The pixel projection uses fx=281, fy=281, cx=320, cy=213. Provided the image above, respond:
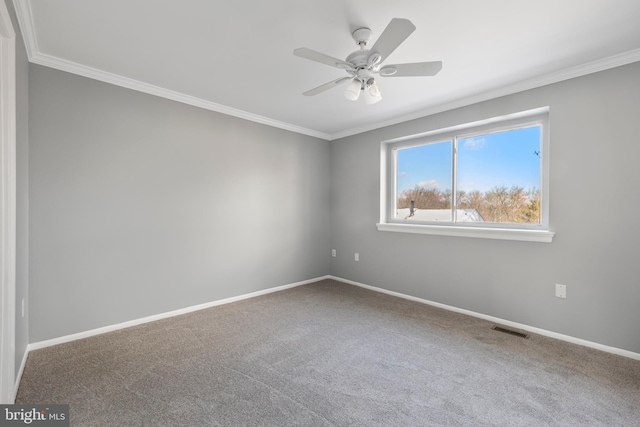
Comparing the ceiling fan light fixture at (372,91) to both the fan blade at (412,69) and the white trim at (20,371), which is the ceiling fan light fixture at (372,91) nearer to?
the fan blade at (412,69)

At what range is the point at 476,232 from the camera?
3.14 metres

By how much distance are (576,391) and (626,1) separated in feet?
8.14

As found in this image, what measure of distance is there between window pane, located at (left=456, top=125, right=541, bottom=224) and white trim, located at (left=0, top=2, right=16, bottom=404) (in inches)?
157

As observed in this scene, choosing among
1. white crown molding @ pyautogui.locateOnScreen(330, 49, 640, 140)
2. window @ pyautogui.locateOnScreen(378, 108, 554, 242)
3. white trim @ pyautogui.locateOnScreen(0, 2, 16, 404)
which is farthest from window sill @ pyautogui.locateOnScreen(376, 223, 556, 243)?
white trim @ pyautogui.locateOnScreen(0, 2, 16, 404)

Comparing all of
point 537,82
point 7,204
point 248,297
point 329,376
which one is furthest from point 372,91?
point 248,297

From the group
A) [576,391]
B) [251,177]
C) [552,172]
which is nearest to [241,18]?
[251,177]

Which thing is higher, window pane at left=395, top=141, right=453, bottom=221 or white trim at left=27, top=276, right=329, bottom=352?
window pane at left=395, top=141, right=453, bottom=221

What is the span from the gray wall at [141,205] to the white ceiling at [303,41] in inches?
13.7

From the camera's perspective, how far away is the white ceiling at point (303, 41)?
178cm

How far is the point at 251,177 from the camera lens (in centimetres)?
382

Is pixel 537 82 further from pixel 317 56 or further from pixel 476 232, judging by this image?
pixel 317 56

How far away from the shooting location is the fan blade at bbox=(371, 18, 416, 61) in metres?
1.48

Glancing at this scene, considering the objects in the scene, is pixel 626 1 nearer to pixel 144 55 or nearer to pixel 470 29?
pixel 470 29

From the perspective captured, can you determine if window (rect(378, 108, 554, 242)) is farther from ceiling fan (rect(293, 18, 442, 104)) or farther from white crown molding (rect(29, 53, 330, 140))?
white crown molding (rect(29, 53, 330, 140))
